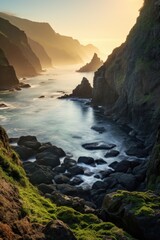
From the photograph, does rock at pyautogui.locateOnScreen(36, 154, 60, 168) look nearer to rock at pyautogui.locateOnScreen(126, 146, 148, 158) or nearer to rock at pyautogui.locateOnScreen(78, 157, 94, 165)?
rock at pyautogui.locateOnScreen(78, 157, 94, 165)

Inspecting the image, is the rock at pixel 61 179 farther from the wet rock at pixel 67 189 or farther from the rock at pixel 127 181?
the rock at pixel 127 181

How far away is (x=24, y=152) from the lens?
55.9 m

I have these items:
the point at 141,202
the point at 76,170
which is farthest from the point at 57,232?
the point at 76,170

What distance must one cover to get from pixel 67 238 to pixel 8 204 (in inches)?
174

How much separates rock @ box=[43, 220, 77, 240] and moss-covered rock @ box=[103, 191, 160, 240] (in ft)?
15.6

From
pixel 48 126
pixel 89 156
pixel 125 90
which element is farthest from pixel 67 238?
pixel 125 90

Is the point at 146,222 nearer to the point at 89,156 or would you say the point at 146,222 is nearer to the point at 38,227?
the point at 38,227

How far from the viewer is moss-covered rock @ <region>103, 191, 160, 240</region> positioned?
72.9 feet

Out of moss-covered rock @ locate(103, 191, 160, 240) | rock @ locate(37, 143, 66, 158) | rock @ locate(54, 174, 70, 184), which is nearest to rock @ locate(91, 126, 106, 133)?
rock @ locate(37, 143, 66, 158)

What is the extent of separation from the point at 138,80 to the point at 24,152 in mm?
36165

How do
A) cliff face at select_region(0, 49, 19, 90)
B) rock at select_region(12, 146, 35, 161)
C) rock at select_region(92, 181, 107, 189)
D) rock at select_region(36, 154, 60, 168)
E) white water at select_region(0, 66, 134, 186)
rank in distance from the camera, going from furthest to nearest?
cliff face at select_region(0, 49, 19, 90), white water at select_region(0, 66, 134, 186), rock at select_region(12, 146, 35, 161), rock at select_region(36, 154, 60, 168), rock at select_region(92, 181, 107, 189)

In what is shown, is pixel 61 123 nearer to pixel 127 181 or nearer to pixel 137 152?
pixel 137 152

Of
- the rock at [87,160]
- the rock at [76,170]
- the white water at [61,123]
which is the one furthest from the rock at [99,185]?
the rock at [87,160]

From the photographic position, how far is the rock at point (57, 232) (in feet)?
64.4
